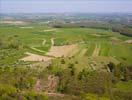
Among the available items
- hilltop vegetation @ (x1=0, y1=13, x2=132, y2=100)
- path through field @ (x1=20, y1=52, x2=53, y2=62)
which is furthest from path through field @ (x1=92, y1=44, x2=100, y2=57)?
path through field @ (x1=20, y1=52, x2=53, y2=62)

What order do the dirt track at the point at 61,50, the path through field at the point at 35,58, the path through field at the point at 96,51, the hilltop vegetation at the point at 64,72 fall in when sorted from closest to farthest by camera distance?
the hilltop vegetation at the point at 64,72
the path through field at the point at 35,58
the path through field at the point at 96,51
the dirt track at the point at 61,50

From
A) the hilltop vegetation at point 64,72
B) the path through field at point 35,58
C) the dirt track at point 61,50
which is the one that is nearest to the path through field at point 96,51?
the hilltop vegetation at point 64,72

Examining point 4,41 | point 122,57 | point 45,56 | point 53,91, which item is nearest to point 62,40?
point 4,41

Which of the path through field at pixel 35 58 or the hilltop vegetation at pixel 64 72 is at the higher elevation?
the hilltop vegetation at pixel 64 72

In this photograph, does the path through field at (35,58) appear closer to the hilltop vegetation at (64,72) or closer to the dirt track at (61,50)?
the hilltop vegetation at (64,72)

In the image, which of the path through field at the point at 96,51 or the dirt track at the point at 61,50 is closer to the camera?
the path through field at the point at 96,51

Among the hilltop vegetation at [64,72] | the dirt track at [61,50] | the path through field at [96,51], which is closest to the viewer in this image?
the hilltop vegetation at [64,72]

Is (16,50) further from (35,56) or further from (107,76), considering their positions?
(107,76)

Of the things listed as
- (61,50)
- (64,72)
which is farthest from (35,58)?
(64,72)

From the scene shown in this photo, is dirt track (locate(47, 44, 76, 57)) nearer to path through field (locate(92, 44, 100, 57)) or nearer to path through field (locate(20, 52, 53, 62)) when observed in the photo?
path through field (locate(20, 52, 53, 62))

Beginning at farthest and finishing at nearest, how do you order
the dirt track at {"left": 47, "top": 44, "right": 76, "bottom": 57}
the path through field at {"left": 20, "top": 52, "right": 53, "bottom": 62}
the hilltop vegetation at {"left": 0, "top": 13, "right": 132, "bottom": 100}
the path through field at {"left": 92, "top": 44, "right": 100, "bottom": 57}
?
the dirt track at {"left": 47, "top": 44, "right": 76, "bottom": 57}
the path through field at {"left": 92, "top": 44, "right": 100, "bottom": 57}
the path through field at {"left": 20, "top": 52, "right": 53, "bottom": 62}
the hilltop vegetation at {"left": 0, "top": 13, "right": 132, "bottom": 100}

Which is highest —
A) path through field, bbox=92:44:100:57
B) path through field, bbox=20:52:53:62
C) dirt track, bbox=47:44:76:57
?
path through field, bbox=92:44:100:57
